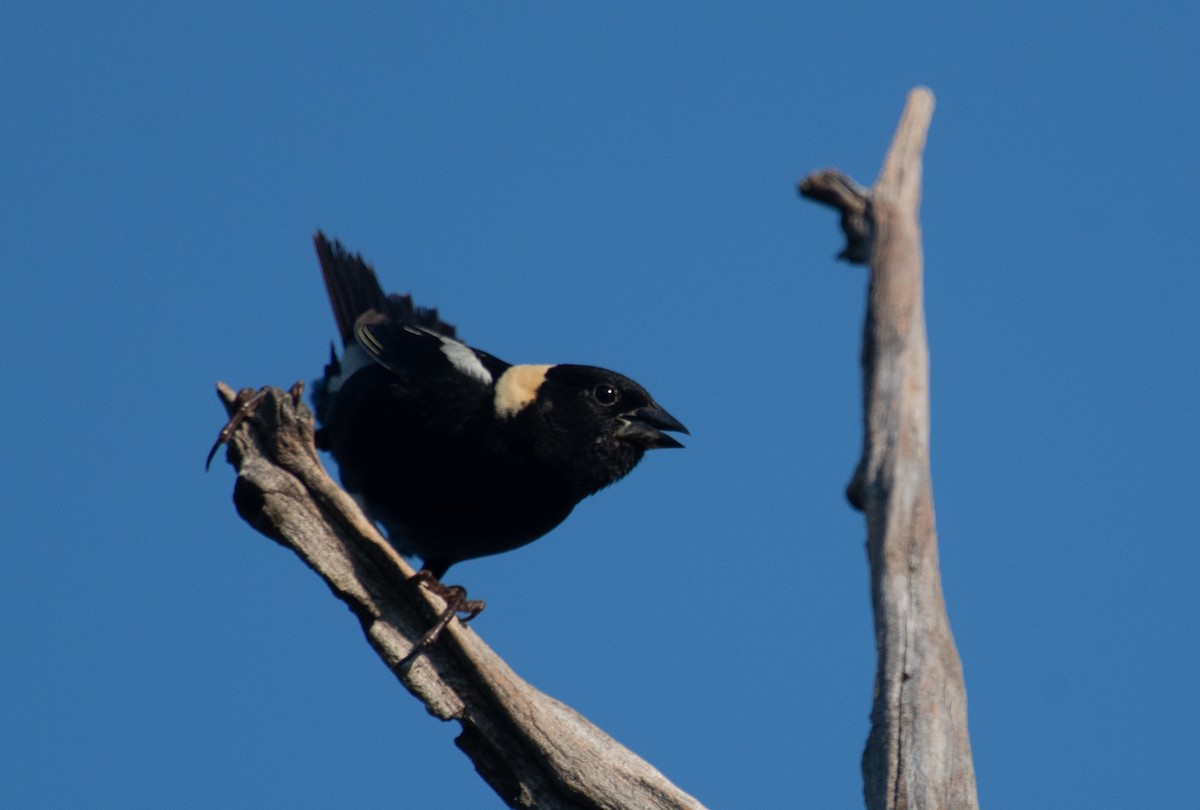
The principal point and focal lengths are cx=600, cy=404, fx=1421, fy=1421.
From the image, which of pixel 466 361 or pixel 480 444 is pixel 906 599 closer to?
pixel 480 444

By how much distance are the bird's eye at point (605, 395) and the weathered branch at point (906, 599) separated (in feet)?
7.58

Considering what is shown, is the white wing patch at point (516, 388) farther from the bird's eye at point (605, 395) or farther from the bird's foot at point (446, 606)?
the bird's foot at point (446, 606)

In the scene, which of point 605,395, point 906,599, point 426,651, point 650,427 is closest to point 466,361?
point 605,395

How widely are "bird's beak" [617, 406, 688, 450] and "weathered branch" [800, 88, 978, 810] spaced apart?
87.4 inches

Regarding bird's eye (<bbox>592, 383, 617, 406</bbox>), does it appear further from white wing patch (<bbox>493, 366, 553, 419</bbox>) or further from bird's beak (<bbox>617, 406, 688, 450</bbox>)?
white wing patch (<bbox>493, 366, 553, 419</bbox>)

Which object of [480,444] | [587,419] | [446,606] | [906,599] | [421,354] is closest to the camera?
[906,599]

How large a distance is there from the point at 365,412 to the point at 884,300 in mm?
2821

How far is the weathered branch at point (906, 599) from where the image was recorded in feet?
10.9

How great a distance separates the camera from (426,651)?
4.14m

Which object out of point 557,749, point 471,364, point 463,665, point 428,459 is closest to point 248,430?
point 463,665

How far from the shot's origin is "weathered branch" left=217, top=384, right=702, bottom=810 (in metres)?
3.93

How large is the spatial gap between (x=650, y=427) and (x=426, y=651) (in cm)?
185

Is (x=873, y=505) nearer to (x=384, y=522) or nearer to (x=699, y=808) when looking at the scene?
(x=699, y=808)

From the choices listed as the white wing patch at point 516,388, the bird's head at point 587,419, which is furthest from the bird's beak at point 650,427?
the white wing patch at point 516,388
